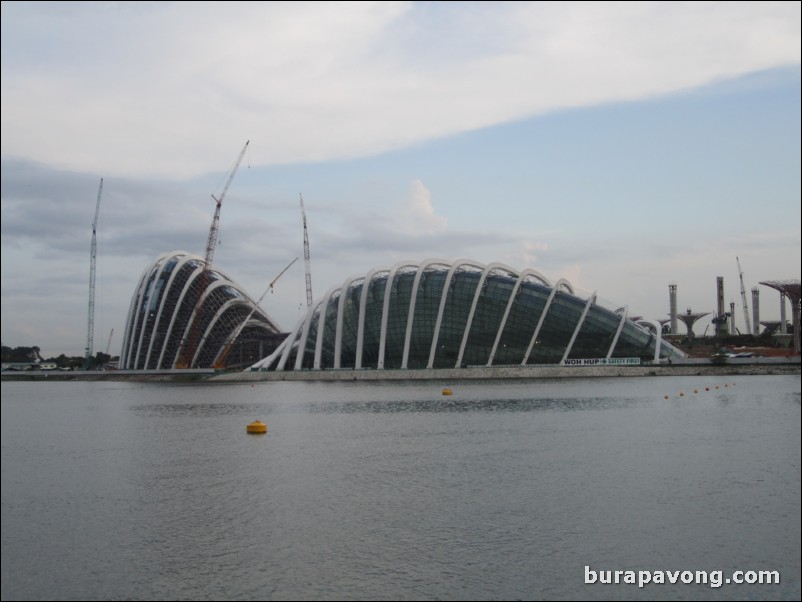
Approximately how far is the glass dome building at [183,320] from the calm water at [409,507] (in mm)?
106234

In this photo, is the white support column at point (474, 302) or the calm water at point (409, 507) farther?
the white support column at point (474, 302)

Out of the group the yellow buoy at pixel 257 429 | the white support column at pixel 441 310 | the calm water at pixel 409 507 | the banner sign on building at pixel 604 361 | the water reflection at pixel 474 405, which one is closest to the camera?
the calm water at pixel 409 507

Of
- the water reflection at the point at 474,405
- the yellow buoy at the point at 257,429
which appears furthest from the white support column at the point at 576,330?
the yellow buoy at the point at 257,429

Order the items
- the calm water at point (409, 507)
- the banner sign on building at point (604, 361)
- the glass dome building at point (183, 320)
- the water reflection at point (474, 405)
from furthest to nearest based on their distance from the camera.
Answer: the glass dome building at point (183, 320)
the banner sign on building at point (604, 361)
the water reflection at point (474, 405)
the calm water at point (409, 507)

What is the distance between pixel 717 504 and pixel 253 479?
19.7 metres

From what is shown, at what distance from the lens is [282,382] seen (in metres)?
132

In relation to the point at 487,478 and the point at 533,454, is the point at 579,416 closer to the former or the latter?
the point at 533,454

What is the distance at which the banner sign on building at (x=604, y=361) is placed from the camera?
11061cm

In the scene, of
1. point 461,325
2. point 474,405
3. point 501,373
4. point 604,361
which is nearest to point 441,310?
point 461,325

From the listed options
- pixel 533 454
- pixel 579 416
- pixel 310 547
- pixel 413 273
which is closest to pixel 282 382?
pixel 413 273

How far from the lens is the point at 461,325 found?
391 feet

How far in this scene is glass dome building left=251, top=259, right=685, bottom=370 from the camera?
114 m

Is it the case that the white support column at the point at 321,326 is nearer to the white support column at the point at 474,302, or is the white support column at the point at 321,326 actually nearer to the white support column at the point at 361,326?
the white support column at the point at 361,326

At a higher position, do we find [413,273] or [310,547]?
[413,273]
